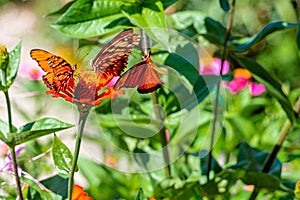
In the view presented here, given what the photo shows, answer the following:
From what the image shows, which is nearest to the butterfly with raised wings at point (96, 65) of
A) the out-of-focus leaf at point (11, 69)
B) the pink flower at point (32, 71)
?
the out-of-focus leaf at point (11, 69)

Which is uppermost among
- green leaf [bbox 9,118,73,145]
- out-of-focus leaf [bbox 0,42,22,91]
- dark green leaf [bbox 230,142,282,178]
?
out-of-focus leaf [bbox 0,42,22,91]

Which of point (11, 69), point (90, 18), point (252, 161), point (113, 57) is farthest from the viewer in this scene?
point (252, 161)

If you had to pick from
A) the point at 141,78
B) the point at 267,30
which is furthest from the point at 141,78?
the point at 267,30

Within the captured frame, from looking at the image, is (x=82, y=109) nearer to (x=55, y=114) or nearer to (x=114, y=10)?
(x=114, y=10)

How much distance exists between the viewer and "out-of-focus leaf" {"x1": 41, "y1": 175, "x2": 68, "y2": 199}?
0.60 m

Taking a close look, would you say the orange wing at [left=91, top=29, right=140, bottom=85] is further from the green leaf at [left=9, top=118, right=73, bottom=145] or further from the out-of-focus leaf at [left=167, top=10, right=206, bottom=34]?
the out-of-focus leaf at [left=167, top=10, right=206, bottom=34]

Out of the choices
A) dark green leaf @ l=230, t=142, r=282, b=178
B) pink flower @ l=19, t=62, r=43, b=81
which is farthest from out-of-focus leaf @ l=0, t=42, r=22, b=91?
pink flower @ l=19, t=62, r=43, b=81

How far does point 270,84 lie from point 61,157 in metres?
0.36

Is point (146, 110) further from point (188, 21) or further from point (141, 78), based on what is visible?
point (141, 78)

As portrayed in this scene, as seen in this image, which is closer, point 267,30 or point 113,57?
point 113,57

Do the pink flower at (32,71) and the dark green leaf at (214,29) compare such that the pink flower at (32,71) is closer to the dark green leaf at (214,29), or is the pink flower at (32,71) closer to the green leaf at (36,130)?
the dark green leaf at (214,29)

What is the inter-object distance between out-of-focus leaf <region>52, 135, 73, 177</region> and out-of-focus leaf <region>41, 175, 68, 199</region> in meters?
0.11

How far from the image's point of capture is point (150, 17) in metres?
0.67

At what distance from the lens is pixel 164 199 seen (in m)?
0.79
